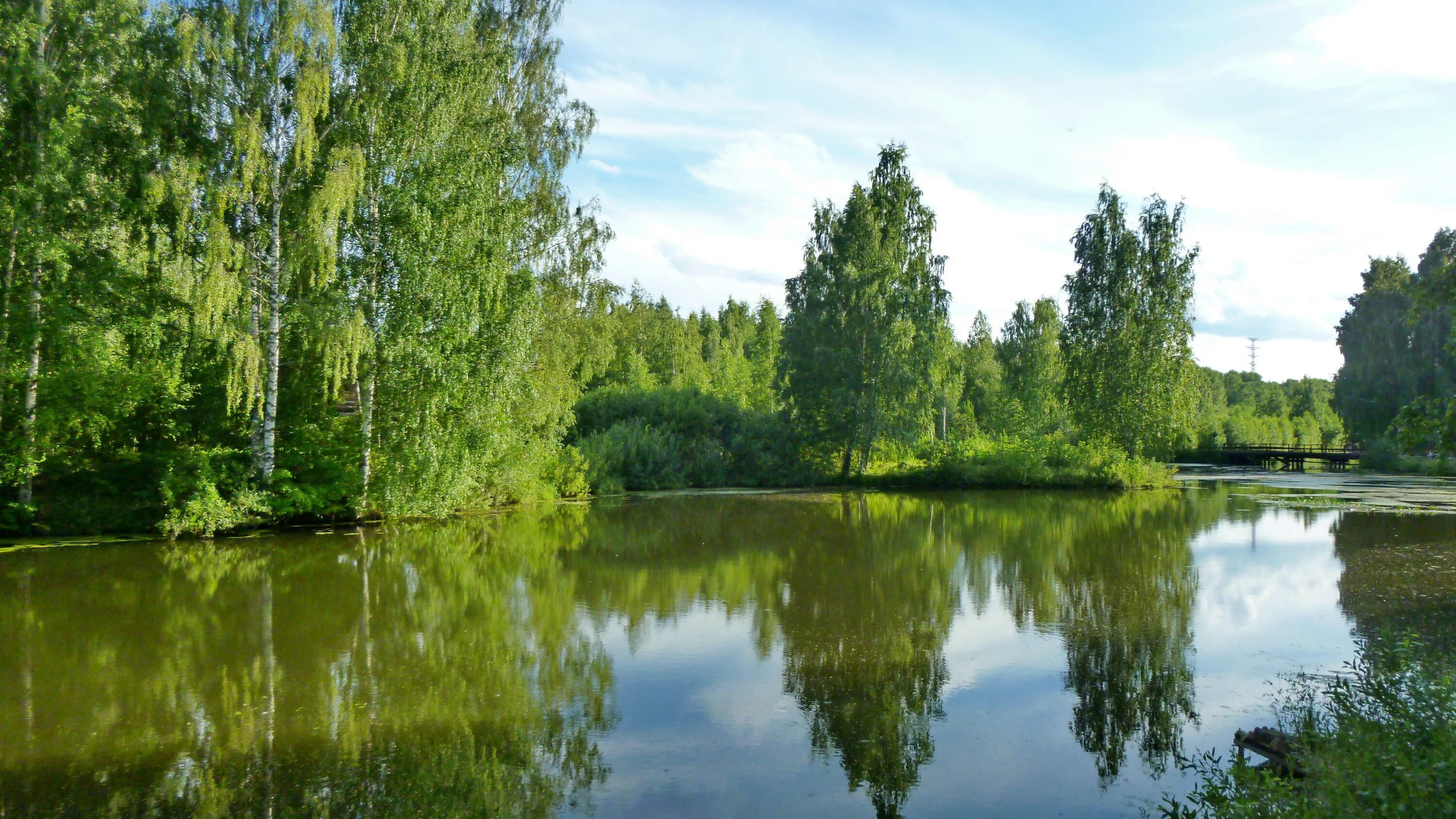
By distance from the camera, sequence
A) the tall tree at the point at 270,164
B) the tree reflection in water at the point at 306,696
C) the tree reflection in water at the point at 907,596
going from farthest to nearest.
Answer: the tall tree at the point at 270,164, the tree reflection in water at the point at 907,596, the tree reflection in water at the point at 306,696

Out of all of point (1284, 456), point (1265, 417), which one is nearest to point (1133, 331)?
point (1284, 456)

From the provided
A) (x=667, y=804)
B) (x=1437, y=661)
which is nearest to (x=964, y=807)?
(x=667, y=804)

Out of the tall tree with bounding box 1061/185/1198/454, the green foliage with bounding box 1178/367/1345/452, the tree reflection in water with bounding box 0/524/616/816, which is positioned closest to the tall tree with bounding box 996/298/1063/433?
the green foliage with bounding box 1178/367/1345/452

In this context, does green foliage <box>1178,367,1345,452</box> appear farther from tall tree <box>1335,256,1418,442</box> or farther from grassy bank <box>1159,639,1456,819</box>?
grassy bank <box>1159,639,1456,819</box>

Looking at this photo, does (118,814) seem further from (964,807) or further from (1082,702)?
(1082,702)

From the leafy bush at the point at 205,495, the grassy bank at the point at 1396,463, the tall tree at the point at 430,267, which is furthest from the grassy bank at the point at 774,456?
the grassy bank at the point at 1396,463

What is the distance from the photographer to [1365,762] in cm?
460

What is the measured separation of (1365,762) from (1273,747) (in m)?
2.00

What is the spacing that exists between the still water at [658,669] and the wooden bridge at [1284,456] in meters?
42.1

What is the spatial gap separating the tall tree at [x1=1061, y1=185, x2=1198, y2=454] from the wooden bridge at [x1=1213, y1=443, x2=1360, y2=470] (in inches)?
949

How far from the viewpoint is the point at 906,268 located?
37812 millimetres

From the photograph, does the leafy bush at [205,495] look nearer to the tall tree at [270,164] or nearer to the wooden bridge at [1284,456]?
the tall tree at [270,164]

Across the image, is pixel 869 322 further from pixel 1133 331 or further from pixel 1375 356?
pixel 1375 356

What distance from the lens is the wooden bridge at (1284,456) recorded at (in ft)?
183
